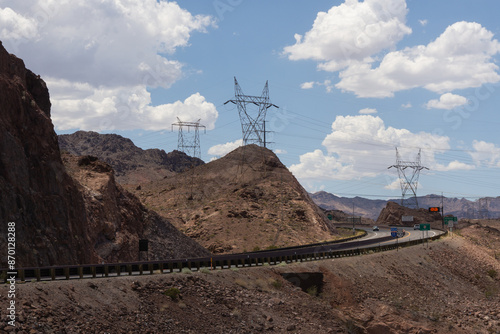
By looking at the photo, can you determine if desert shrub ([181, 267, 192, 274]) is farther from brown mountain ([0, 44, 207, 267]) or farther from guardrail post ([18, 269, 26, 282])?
guardrail post ([18, 269, 26, 282])

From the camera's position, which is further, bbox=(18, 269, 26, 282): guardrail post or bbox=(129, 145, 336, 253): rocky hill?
bbox=(129, 145, 336, 253): rocky hill

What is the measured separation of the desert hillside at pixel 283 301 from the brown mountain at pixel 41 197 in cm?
1044

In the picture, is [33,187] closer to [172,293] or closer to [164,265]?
[164,265]

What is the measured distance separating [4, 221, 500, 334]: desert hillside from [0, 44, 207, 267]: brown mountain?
34.2 feet

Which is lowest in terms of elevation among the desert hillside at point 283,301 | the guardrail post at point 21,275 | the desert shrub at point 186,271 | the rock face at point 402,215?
the desert hillside at point 283,301

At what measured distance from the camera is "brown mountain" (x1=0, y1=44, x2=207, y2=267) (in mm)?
40781

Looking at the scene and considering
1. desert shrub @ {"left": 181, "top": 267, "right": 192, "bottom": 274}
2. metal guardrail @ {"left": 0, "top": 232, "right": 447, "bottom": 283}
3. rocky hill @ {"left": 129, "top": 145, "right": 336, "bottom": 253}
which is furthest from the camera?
rocky hill @ {"left": 129, "top": 145, "right": 336, "bottom": 253}

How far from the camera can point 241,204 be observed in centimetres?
9925

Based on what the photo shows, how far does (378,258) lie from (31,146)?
38.8 metres

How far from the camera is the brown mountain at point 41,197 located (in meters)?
40.8

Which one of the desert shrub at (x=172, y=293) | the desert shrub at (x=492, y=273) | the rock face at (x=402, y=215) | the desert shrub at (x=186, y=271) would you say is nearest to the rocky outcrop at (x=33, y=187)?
the desert shrub at (x=186, y=271)

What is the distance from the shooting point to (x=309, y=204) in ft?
351

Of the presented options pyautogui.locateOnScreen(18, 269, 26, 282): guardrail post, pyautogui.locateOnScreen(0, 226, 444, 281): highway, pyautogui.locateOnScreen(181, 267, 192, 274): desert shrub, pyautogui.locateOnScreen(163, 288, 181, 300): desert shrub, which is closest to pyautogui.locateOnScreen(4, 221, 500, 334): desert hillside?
pyautogui.locateOnScreen(163, 288, 181, 300): desert shrub

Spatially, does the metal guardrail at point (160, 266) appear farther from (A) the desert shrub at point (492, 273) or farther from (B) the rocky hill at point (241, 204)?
(A) the desert shrub at point (492, 273)
